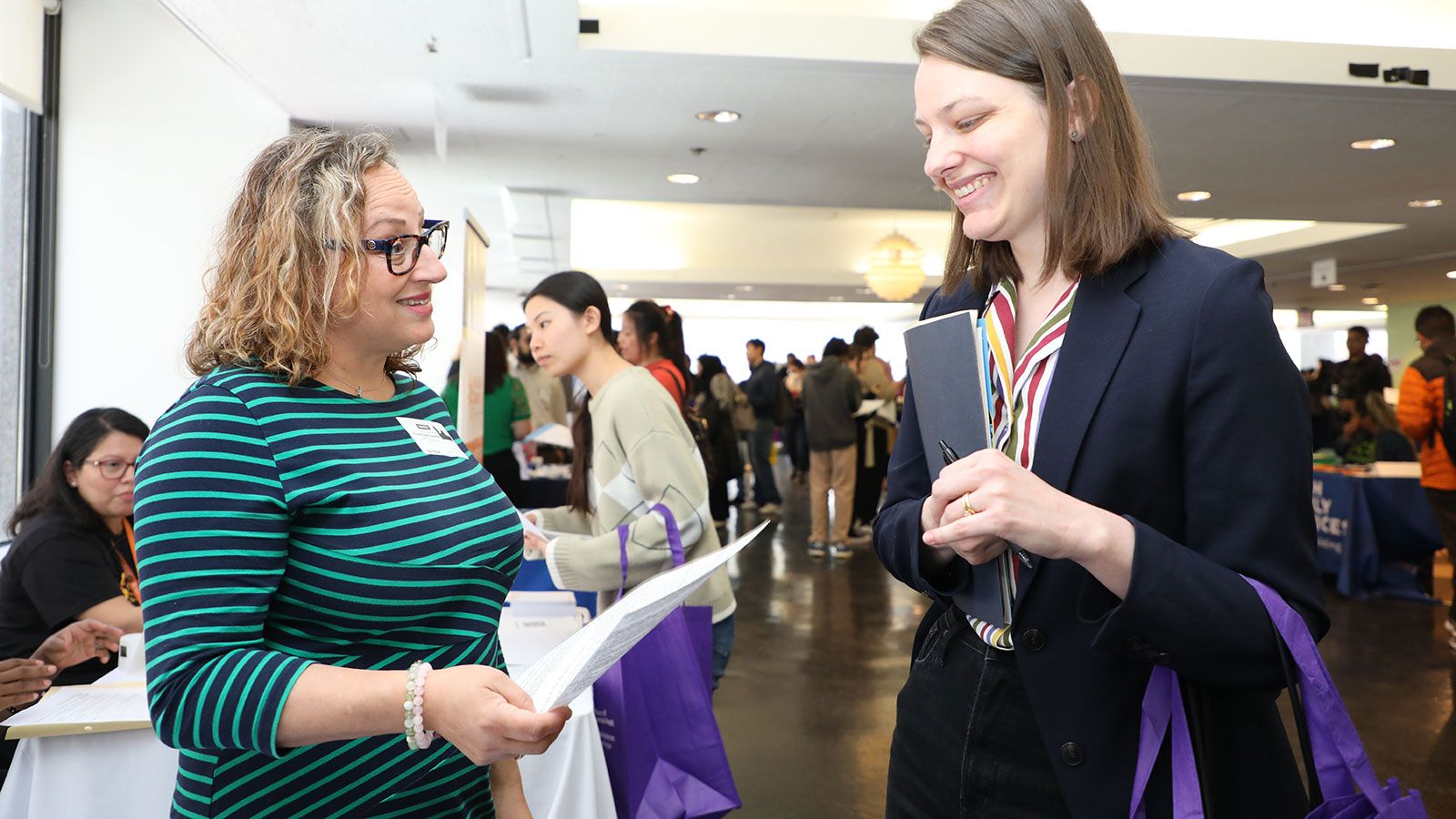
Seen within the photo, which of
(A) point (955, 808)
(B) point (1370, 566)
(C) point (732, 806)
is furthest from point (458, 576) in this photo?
(B) point (1370, 566)

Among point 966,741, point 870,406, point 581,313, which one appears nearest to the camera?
point 966,741

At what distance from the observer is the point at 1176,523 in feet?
3.16

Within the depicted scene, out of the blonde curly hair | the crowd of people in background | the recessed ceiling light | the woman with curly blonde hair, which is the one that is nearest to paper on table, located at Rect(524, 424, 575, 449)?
the crowd of people in background

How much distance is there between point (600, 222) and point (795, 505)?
13.2ft

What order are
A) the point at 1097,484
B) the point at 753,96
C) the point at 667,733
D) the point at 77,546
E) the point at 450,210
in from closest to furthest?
the point at 1097,484
the point at 667,733
the point at 77,546
the point at 753,96
the point at 450,210

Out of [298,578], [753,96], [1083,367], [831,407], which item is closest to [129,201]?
[753,96]

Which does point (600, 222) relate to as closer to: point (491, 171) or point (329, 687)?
point (491, 171)

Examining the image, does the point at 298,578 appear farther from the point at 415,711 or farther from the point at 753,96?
the point at 753,96

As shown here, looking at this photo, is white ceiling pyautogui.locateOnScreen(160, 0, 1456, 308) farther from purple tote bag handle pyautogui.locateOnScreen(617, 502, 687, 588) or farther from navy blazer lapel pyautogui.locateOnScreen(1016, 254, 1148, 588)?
navy blazer lapel pyautogui.locateOnScreen(1016, 254, 1148, 588)

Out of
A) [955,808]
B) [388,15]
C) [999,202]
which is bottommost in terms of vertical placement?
[955,808]

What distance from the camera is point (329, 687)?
939mm

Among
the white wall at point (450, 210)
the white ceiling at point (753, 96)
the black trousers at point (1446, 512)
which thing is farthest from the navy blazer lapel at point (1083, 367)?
the black trousers at point (1446, 512)

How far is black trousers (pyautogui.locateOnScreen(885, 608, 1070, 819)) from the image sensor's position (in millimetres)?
1019

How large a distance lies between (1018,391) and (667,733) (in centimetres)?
122
